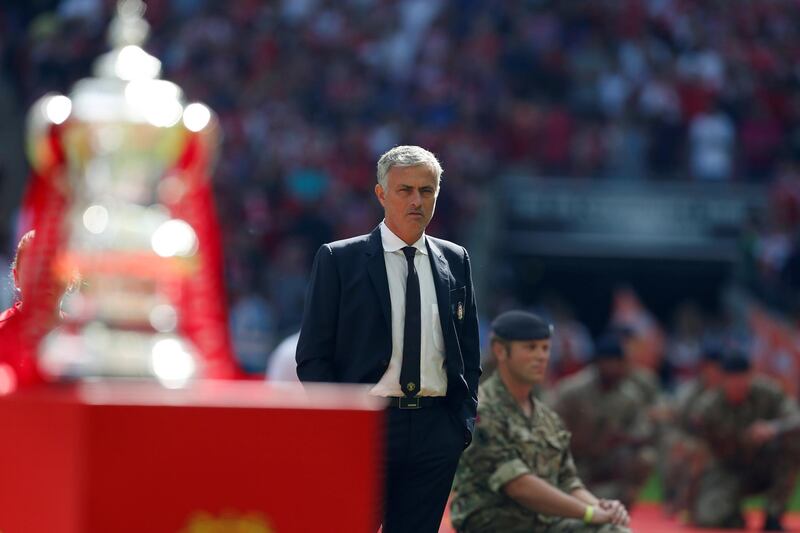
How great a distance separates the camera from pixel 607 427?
37.2ft

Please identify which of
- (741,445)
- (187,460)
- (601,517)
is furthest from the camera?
(741,445)

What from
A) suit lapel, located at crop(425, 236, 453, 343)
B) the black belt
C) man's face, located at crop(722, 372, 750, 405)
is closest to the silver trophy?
the black belt

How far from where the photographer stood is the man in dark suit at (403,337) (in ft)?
17.9

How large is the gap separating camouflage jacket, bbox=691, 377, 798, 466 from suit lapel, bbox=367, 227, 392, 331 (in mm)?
7023

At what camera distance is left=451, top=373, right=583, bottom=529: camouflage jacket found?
6793 millimetres

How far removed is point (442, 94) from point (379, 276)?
16549 mm

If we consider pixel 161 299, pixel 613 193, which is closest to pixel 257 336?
pixel 613 193

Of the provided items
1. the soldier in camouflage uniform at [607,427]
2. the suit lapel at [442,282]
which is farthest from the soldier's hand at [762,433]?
the suit lapel at [442,282]

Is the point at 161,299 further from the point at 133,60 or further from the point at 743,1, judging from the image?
the point at 743,1

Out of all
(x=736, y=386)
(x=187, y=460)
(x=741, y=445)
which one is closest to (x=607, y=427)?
(x=736, y=386)

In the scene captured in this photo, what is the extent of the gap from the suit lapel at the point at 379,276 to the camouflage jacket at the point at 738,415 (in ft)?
23.0

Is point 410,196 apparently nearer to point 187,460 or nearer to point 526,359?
point 526,359

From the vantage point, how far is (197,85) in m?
21.9

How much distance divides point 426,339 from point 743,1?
19934 millimetres
